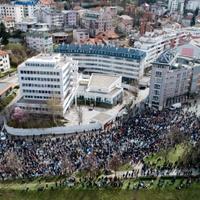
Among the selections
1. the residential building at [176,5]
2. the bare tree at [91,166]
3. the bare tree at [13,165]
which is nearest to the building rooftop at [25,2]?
the residential building at [176,5]

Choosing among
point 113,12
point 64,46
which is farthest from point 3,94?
point 113,12

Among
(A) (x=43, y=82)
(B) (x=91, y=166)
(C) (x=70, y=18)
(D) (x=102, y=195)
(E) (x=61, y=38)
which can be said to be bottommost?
(D) (x=102, y=195)

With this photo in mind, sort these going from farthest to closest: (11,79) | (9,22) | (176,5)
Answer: (176,5), (9,22), (11,79)

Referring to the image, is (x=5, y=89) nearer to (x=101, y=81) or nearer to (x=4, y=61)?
(x=4, y=61)

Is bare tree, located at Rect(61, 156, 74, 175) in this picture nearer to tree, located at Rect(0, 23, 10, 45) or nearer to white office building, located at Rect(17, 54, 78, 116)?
white office building, located at Rect(17, 54, 78, 116)

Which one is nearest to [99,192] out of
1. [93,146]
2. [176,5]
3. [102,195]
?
[102,195]

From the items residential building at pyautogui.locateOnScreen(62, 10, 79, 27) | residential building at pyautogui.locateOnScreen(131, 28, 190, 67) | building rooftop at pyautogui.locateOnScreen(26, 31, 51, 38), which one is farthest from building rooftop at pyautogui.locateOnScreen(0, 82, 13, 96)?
residential building at pyautogui.locateOnScreen(62, 10, 79, 27)

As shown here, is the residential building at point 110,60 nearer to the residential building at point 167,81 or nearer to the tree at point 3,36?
the residential building at point 167,81
